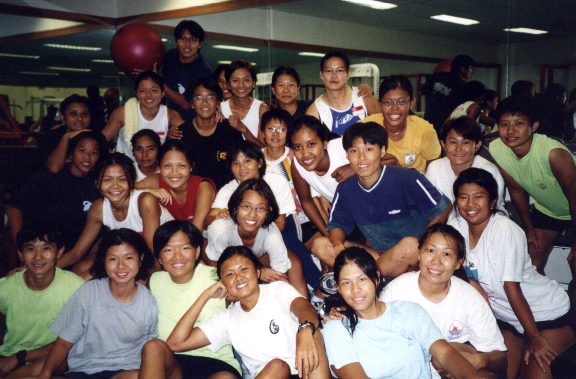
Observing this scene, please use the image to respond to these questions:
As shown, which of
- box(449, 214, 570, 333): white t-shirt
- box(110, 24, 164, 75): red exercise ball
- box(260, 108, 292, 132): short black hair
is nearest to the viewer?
box(449, 214, 570, 333): white t-shirt

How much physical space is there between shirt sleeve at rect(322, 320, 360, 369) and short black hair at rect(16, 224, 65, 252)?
4.94 feet

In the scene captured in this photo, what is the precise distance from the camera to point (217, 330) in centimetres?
198

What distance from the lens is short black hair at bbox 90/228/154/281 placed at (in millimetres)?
2162

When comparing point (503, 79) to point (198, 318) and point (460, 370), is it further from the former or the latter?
point (198, 318)

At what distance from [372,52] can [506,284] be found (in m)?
3.00

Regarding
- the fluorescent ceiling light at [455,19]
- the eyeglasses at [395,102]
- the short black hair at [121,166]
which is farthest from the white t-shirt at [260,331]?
the fluorescent ceiling light at [455,19]

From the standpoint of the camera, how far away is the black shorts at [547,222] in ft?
8.78

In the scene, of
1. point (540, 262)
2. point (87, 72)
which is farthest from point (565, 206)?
point (87, 72)

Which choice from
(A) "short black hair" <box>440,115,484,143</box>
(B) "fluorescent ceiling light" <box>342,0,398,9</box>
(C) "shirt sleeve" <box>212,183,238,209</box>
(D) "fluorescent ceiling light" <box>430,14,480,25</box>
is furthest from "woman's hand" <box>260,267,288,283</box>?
(B) "fluorescent ceiling light" <box>342,0,398,9</box>

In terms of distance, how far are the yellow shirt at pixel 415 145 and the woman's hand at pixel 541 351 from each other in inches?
45.0

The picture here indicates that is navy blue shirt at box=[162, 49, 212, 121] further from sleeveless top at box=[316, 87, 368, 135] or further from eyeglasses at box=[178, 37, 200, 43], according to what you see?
sleeveless top at box=[316, 87, 368, 135]

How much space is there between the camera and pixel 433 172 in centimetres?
257

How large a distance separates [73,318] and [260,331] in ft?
2.94

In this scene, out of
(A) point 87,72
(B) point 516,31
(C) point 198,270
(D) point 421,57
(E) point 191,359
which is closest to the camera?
(E) point 191,359
